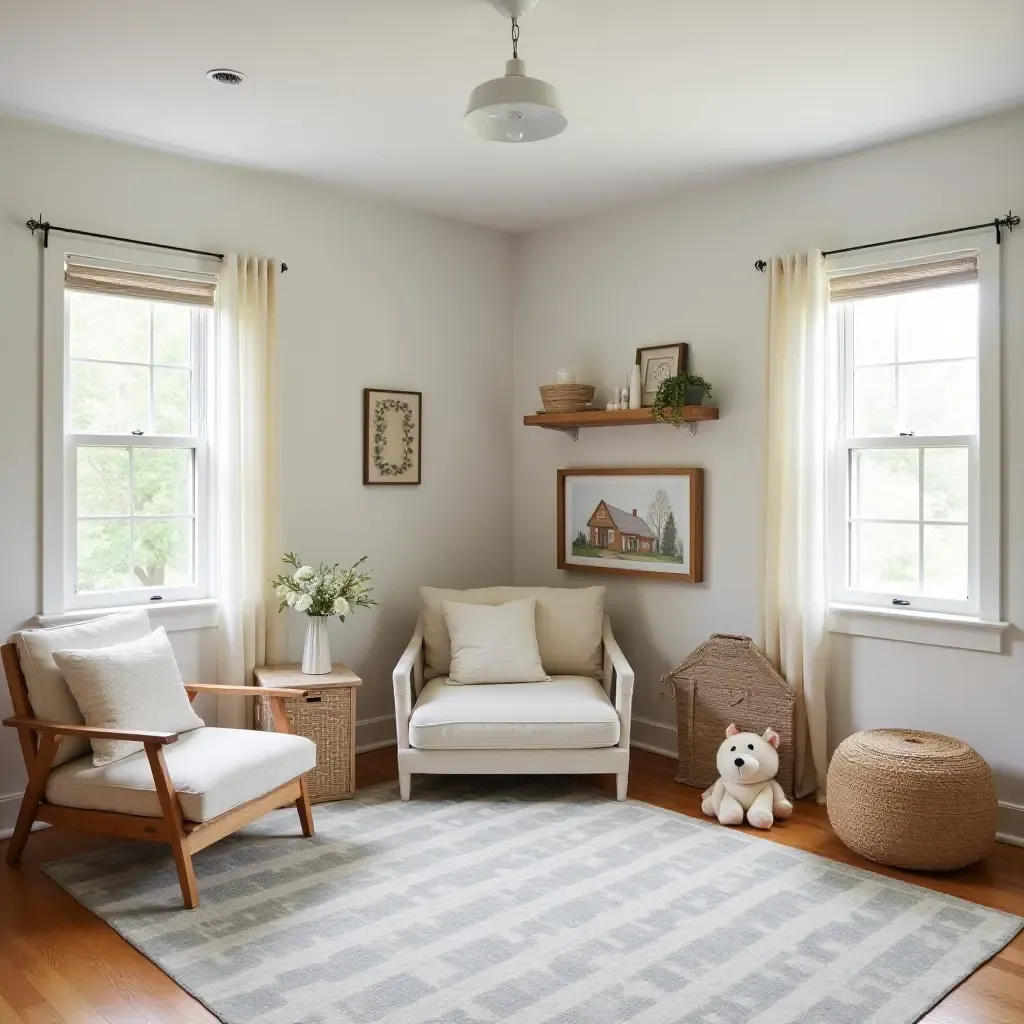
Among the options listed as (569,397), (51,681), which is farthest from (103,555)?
(569,397)

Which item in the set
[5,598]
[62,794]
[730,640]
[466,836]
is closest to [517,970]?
[466,836]

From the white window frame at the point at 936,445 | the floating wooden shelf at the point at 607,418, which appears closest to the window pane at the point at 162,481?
the floating wooden shelf at the point at 607,418

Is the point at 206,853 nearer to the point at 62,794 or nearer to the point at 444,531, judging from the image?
the point at 62,794

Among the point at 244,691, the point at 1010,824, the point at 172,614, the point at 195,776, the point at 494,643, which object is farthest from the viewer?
the point at 494,643

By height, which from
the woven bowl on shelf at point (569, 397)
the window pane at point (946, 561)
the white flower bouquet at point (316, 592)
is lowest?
the white flower bouquet at point (316, 592)

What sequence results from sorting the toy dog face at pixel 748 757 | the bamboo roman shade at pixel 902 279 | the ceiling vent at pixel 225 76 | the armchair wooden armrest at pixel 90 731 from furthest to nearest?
the toy dog face at pixel 748 757, the bamboo roman shade at pixel 902 279, the ceiling vent at pixel 225 76, the armchair wooden armrest at pixel 90 731

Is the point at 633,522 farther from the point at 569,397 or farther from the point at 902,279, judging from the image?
the point at 902,279

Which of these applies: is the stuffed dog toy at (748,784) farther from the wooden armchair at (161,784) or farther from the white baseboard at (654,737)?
the wooden armchair at (161,784)

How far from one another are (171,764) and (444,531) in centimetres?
225

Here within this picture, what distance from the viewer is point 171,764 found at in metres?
3.17

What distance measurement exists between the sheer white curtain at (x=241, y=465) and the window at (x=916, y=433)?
2.50 metres

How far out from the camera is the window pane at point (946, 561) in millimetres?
3736

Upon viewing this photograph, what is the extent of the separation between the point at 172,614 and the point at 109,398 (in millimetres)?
945

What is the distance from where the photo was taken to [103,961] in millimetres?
2674
